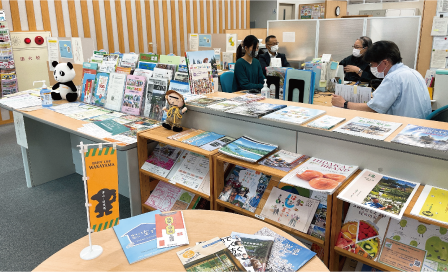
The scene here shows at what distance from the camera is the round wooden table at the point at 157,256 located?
1.15 metres

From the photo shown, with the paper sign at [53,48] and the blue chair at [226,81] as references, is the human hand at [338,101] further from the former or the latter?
the paper sign at [53,48]

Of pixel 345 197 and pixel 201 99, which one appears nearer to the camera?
pixel 345 197

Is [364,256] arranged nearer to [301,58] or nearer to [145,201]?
[145,201]

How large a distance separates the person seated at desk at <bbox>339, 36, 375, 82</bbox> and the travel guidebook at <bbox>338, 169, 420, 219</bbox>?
3396mm

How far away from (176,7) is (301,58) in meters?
3.24

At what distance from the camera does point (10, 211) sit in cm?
296

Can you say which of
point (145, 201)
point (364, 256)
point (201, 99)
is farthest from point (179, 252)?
point (201, 99)

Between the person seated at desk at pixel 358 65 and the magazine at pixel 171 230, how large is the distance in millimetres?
4031

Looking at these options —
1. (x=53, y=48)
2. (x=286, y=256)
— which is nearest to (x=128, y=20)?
(x=53, y=48)

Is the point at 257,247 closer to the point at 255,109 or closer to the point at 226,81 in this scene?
the point at 255,109

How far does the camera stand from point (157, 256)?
121 cm

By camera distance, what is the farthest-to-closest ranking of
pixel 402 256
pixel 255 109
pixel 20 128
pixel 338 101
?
1. pixel 20 128
2. pixel 338 101
3. pixel 255 109
4. pixel 402 256

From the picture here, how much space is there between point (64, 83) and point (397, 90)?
3.11m

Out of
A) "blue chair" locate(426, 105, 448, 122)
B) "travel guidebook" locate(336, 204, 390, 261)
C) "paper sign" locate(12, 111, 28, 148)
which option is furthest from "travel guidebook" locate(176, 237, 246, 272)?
"paper sign" locate(12, 111, 28, 148)
